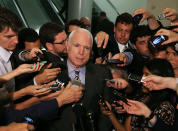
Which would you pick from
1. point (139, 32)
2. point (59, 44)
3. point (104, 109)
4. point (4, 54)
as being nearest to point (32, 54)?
point (4, 54)

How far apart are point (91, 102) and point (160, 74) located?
26.2 inches

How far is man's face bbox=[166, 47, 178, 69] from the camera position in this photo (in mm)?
2525

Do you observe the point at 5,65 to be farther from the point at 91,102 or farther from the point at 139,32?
the point at 139,32

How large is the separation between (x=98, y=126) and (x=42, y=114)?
0.70 meters

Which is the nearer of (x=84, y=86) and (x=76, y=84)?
(x=76, y=84)

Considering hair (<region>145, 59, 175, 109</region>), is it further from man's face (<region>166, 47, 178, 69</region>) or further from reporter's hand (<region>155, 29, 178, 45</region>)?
man's face (<region>166, 47, 178, 69</region>)

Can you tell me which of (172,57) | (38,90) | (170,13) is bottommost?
(38,90)

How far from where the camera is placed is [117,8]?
890 centimetres

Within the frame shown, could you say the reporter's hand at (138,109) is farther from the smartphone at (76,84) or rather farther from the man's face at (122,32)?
the man's face at (122,32)

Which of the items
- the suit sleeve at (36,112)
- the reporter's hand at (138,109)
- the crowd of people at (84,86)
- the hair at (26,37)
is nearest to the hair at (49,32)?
the crowd of people at (84,86)

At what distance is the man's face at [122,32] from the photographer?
2898 mm

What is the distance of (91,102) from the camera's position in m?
1.91

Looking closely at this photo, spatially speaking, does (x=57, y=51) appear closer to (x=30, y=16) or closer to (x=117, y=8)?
(x=30, y=16)

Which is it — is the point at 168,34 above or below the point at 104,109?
above
